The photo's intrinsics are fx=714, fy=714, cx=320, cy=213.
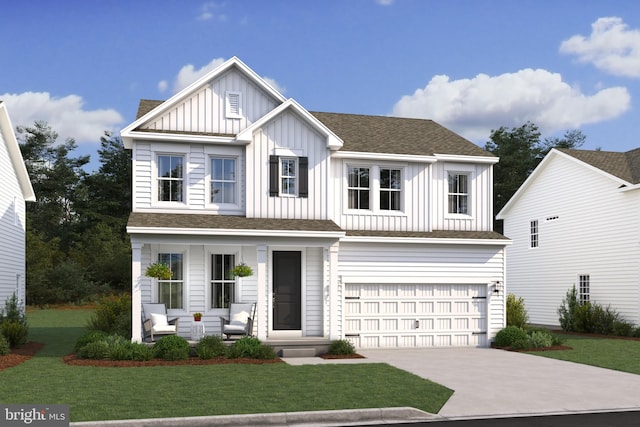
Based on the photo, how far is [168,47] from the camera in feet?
101

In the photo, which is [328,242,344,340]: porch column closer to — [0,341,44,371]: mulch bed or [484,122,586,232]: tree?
[0,341,44,371]: mulch bed

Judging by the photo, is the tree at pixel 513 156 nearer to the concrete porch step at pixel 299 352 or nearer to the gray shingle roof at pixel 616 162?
the gray shingle roof at pixel 616 162

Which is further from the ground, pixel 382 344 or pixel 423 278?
pixel 423 278

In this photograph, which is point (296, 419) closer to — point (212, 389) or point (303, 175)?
point (212, 389)

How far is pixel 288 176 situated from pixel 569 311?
1472 cm

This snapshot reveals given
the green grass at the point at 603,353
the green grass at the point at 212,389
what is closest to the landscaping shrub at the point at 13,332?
the green grass at the point at 212,389

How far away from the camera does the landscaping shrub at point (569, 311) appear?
28.5m

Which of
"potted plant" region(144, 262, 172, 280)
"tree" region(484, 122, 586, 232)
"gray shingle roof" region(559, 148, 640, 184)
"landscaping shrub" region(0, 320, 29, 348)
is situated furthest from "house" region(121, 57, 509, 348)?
"tree" region(484, 122, 586, 232)

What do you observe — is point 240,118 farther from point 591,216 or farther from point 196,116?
point 591,216

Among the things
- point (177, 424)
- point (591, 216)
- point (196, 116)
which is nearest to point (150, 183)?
point (196, 116)

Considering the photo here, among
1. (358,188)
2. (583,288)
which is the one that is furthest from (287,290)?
(583,288)

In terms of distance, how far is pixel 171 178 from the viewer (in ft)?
65.2

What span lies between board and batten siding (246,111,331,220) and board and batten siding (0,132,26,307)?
9591 mm

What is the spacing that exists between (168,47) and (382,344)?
55.2ft
